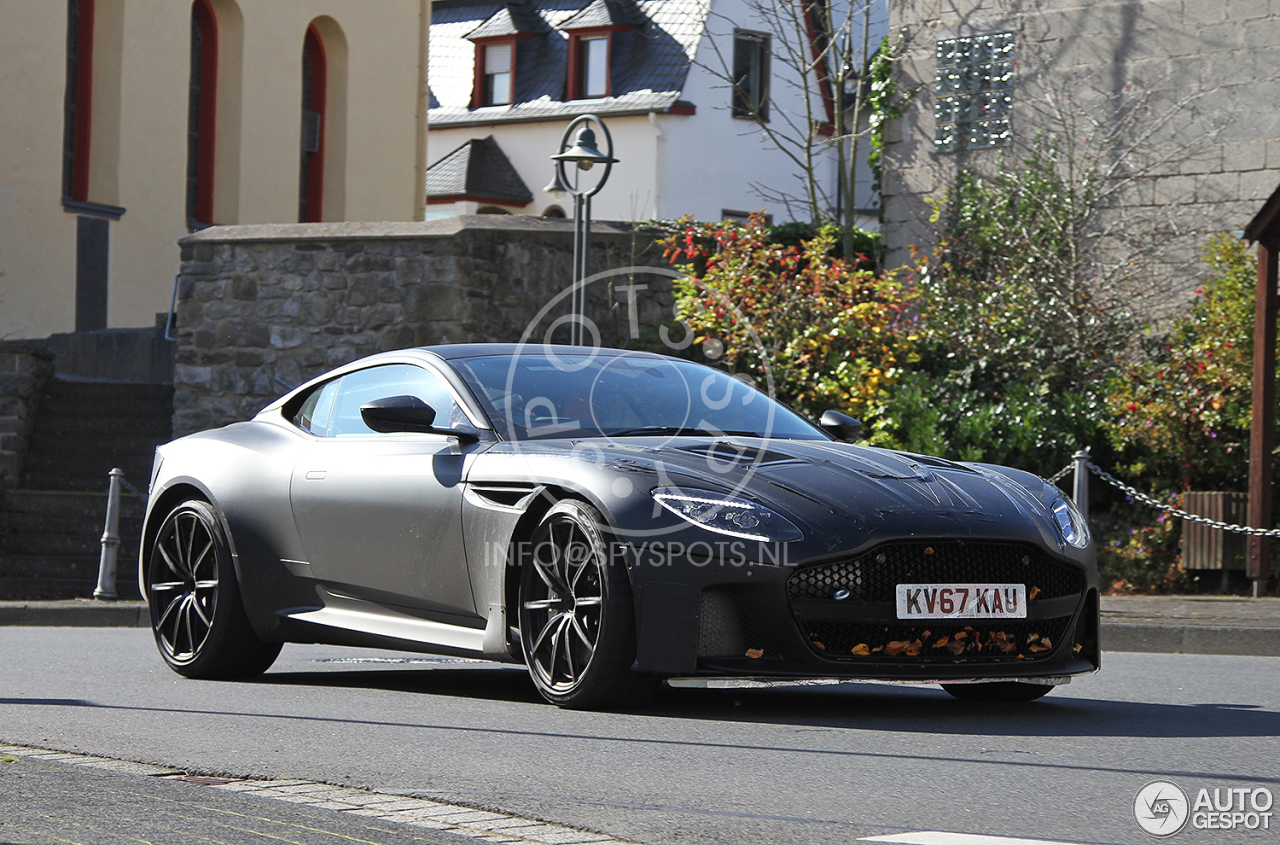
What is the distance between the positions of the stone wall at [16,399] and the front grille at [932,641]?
12527 mm

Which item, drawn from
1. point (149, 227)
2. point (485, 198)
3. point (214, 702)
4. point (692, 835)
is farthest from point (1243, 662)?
point (485, 198)

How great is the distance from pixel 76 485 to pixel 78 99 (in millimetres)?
9361

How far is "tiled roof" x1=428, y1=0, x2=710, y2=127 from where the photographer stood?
43531mm

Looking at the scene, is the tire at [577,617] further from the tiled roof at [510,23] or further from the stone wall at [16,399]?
the tiled roof at [510,23]

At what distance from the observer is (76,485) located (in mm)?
17875

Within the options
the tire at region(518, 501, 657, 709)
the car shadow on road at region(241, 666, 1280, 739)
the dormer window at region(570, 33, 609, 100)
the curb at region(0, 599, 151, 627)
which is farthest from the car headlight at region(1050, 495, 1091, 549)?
the dormer window at region(570, 33, 609, 100)

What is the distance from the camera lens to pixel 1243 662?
9859 millimetres

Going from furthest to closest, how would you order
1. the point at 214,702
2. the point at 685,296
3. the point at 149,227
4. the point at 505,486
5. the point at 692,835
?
1. the point at 149,227
2. the point at 685,296
3. the point at 214,702
4. the point at 505,486
5. the point at 692,835

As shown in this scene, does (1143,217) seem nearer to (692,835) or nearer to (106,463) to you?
(106,463)

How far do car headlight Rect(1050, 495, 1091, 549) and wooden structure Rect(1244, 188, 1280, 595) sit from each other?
21.3 ft

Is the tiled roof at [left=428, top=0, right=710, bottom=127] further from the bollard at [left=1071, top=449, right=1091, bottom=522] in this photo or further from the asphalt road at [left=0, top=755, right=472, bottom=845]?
the asphalt road at [left=0, top=755, right=472, bottom=845]

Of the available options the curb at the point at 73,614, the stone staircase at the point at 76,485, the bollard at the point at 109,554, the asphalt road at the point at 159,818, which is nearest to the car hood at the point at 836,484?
the asphalt road at the point at 159,818

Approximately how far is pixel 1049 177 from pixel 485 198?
27.4 m

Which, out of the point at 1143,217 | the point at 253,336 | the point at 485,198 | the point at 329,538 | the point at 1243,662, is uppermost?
the point at 485,198
